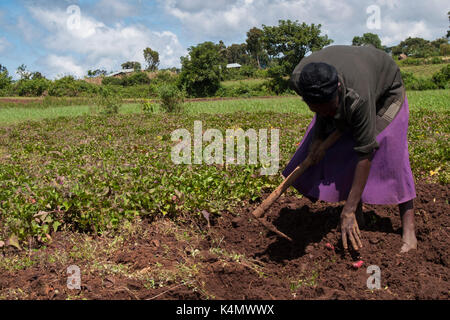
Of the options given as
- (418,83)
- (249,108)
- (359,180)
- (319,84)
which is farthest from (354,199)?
(418,83)

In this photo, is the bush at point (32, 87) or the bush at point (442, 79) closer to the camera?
the bush at point (442, 79)

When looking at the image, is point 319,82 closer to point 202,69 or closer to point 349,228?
point 349,228

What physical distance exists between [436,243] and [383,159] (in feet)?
2.54

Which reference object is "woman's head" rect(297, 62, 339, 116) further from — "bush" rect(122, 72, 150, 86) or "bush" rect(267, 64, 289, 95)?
"bush" rect(122, 72, 150, 86)

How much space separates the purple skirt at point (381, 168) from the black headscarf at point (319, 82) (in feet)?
2.70

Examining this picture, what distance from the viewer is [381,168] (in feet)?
9.80

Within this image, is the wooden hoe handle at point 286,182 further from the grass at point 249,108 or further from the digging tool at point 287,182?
the grass at point 249,108

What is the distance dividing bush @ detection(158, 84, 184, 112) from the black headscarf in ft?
40.8

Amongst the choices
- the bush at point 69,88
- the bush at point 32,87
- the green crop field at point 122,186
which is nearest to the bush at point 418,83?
the green crop field at point 122,186

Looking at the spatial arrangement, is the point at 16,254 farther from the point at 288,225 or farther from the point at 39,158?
the point at 39,158

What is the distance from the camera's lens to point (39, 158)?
6.88 m

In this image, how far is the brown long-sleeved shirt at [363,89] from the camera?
2.41 m

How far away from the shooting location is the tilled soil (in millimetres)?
2635
